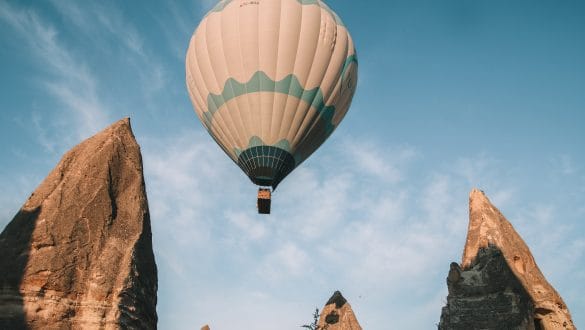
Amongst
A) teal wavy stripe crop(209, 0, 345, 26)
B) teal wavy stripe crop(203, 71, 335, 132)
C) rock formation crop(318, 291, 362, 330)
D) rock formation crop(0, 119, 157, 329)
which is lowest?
rock formation crop(0, 119, 157, 329)

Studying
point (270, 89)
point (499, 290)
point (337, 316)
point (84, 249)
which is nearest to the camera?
point (84, 249)

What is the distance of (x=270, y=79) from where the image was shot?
20797 millimetres

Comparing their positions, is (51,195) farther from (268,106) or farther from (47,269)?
(268,106)

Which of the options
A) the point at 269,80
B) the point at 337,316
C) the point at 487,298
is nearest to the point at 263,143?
the point at 269,80

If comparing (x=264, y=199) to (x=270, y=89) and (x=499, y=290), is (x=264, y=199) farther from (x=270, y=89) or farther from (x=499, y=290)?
(x=499, y=290)

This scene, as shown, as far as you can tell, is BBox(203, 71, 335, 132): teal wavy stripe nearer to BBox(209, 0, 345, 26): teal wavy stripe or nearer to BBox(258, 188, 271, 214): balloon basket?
BBox(209, 0, 345, 26): teal wavy stripe

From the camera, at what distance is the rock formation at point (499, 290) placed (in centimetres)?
1877

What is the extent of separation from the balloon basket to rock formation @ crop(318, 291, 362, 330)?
5998 millimetres

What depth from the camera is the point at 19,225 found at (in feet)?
36.8

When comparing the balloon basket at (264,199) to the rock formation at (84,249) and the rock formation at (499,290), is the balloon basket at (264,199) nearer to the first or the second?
the rock formation at (499,290)

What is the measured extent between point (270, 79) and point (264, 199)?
4.39 metres

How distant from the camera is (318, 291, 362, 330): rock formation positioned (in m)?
23.2

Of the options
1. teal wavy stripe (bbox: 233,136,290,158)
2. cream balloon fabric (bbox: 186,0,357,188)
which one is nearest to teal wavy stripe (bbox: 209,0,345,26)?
cream balloon fabric (bbox: 186,0,357,188)

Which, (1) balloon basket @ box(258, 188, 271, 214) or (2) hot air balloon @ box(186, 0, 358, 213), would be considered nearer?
(1) balloon basket @ box(258, 188, 271, 214)
